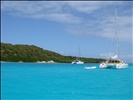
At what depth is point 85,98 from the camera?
20.0 metres

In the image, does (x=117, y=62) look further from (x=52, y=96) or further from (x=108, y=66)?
(x=52, y=96)

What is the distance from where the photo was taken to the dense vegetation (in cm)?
13875

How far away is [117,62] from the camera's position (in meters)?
58.1

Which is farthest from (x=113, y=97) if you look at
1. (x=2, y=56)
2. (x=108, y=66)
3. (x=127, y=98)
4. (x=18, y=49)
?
(x=18, y=49)

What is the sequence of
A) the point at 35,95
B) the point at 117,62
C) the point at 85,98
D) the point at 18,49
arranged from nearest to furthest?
1. the point at 85,98
2. the point at 35,95
3. the point at 117,62
4. the point at 18,49

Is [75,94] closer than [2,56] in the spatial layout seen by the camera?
Yes

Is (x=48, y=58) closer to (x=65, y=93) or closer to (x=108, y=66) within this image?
(x=108, y=66)

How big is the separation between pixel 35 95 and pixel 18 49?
128035 mm

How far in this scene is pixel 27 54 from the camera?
147250mm

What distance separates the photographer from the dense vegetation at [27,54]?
138750 millimetres

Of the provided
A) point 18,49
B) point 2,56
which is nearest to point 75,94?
point 2,56

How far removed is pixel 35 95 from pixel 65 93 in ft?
7.40

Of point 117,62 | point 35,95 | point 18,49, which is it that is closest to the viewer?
point 35,95

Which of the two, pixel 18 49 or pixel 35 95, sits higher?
pixel 18 49
